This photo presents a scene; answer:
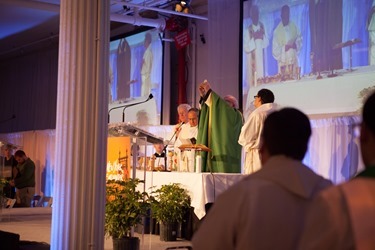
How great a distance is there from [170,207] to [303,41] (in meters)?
4.07

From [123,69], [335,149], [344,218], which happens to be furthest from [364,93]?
[344,218]

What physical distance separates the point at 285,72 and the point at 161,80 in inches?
148

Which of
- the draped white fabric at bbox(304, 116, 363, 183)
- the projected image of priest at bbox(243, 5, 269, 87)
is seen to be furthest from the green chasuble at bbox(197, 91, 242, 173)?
the projected image of priest at bbox(243, 5, 269, 87)

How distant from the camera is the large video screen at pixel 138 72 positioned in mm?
12805

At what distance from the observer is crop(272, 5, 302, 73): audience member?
370 inches

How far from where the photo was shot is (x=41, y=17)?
14.2 meters

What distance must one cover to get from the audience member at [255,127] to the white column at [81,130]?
2.09 m

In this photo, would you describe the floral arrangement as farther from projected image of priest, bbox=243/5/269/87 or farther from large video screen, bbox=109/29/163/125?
large video screen, bbox=109/29/163/125

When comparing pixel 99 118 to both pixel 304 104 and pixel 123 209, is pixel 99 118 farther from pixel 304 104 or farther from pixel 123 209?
pixel 304 104

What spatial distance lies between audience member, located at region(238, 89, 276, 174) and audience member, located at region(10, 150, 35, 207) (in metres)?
5.78

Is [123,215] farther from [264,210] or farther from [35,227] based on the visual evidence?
[264,210]

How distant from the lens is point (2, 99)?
17938mm

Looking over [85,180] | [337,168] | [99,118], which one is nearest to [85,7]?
[99,118]

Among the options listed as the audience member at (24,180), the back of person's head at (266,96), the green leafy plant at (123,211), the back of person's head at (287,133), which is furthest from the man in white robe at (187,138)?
the back of person's head at (287,133)
